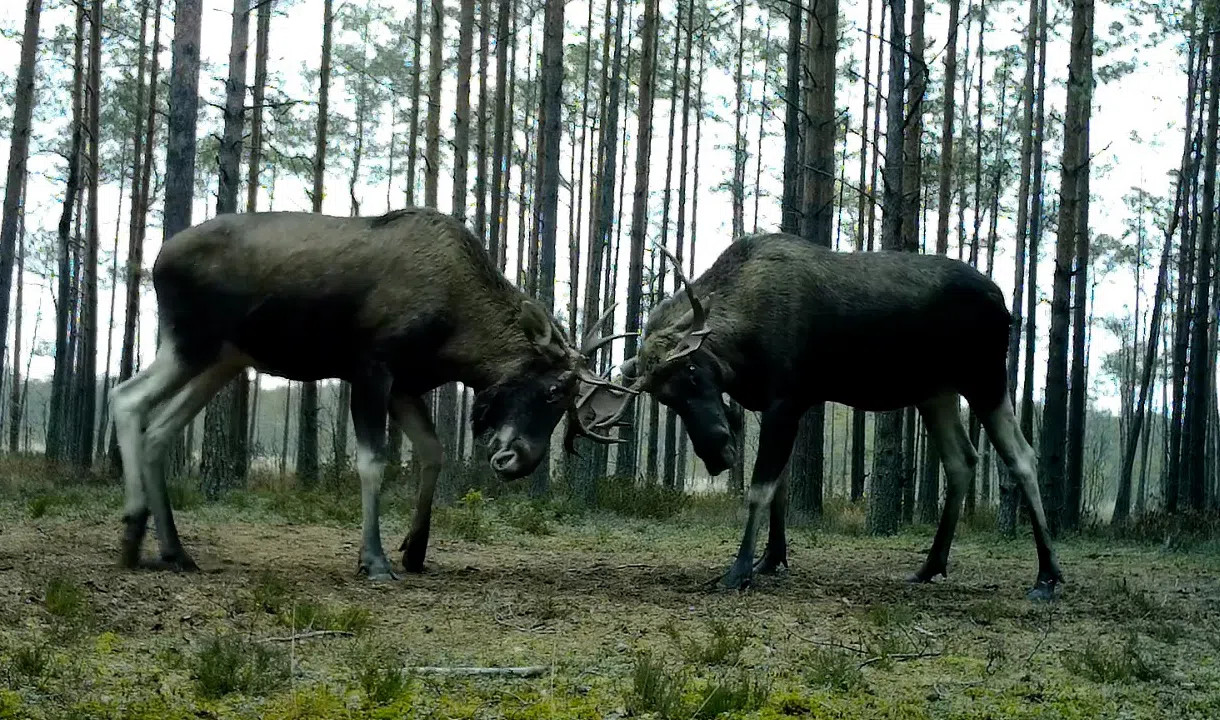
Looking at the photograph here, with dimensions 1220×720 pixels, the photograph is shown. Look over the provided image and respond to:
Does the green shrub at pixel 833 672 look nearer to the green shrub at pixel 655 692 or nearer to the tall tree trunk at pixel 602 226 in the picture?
the green shrub at pixel 655 692

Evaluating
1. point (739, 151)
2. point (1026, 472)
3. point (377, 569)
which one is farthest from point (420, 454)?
point (739, 151)

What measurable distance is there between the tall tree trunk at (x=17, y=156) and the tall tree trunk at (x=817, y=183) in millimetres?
12864

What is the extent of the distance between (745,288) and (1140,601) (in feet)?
11.1

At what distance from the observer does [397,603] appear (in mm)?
6539

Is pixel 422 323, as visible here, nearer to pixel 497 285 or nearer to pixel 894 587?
pixel 497 285

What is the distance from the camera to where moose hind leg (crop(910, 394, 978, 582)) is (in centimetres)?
866

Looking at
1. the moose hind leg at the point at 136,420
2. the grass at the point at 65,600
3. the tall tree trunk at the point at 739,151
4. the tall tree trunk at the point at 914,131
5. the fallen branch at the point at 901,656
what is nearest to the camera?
the fallen branch at the point at 901,656

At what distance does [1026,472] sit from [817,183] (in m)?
6.90

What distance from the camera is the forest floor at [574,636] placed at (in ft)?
13.7

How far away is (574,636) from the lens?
5.67m

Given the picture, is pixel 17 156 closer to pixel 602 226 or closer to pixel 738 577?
pixel 602 226

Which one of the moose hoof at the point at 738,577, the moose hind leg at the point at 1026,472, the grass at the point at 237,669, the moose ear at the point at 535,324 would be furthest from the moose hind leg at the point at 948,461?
the grass at the point at 237,669

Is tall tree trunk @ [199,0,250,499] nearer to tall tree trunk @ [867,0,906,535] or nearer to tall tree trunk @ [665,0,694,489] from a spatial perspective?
tall tree trunk @ [867,0,906,535]

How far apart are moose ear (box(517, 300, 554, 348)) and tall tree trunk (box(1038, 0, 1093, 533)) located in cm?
775
